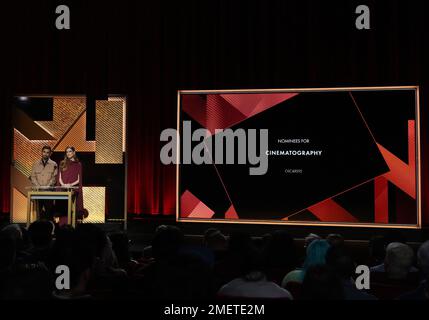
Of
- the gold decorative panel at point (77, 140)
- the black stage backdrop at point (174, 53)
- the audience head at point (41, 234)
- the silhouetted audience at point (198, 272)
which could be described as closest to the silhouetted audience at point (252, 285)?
the silhouetted audience at point (198, 272)

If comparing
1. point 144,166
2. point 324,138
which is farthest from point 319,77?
point 144,166

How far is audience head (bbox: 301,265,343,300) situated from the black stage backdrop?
5652 millimetres

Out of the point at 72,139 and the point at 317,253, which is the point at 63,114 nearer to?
the point at 72,139

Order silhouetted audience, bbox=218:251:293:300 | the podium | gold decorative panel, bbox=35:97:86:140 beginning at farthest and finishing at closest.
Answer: gold decorative panel, bbox=35:97:86:140
the podium
silhouetted audience, bbox=218:251:293:300

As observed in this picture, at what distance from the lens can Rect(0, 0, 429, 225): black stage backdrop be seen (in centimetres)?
691

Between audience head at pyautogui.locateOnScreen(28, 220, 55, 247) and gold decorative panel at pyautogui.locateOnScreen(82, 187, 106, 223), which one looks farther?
gold decorative panel at pyautogui.locateOnScreen(82, 187, 106, 223)

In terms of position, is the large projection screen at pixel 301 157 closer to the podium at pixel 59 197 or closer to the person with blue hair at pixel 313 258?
the podium at pixel 59 197

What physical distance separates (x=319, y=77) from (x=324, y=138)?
893 mm

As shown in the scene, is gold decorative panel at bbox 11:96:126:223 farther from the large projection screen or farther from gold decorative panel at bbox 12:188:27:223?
the large projection screen

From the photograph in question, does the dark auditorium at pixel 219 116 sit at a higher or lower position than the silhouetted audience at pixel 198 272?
higher

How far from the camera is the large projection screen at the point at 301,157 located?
677cm

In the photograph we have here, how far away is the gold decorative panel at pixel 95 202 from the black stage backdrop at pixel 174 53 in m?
0.41

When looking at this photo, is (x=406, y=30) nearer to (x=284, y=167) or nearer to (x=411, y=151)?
(x=411, y=151)

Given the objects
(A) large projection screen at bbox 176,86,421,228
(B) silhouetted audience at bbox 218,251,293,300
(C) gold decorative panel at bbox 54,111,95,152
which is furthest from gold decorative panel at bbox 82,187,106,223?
(B) silhouetted audience at bbox 218,251,293,300
